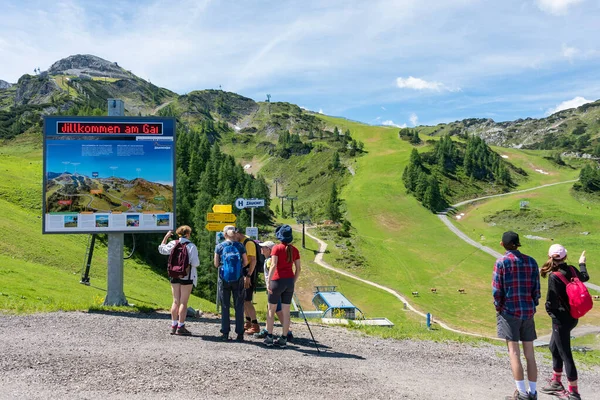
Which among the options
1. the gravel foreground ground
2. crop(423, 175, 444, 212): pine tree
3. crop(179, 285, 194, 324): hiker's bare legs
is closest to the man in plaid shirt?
the gravel foreground ground

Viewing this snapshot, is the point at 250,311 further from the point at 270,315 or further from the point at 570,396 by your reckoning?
the point at 570,396

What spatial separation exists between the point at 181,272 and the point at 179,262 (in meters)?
0.26

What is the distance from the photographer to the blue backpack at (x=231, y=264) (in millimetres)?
9836

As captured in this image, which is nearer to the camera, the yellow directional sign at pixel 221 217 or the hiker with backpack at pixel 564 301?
the hiker with backpack at pixel 564 301

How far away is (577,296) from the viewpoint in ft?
22.7

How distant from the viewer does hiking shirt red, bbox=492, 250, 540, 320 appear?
678 centimetres

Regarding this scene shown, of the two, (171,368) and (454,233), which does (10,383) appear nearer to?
(171,368)

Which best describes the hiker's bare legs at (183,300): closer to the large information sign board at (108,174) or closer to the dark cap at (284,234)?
the dark cap at (284,234)

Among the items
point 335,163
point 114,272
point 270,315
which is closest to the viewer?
point 270,315

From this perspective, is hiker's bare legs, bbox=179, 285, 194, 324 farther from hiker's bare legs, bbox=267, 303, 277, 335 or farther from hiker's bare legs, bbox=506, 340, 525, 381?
hiker's bare legs, bbox=506, 340, 525, 381

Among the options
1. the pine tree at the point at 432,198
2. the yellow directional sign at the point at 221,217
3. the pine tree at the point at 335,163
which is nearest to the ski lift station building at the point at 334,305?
the yellow directional sign at the point at 221,217

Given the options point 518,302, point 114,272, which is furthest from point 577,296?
point 114,272

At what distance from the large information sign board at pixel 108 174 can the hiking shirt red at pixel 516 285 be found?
10507 millimetres

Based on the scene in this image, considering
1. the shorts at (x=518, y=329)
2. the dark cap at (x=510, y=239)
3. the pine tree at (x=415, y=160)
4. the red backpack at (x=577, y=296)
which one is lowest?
the shorts at (x=518, y=329)
